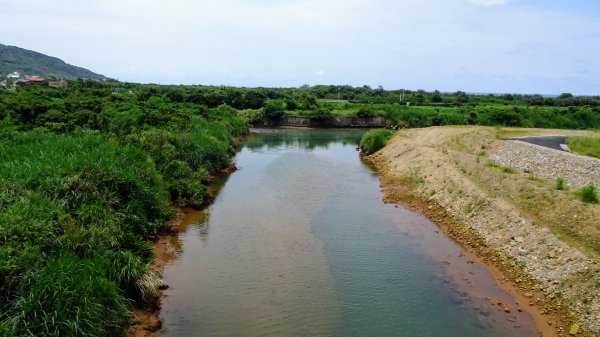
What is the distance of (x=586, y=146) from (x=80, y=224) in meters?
35.1

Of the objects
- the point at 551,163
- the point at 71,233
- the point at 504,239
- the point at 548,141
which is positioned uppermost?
the point at 548,141

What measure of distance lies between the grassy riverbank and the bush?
24357mm

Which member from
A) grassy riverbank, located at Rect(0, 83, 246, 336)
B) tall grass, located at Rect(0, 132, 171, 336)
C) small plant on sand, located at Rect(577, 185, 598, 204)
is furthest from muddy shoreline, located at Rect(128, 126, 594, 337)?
small plant on sand, located at Rect(577, 185, 598, 204)

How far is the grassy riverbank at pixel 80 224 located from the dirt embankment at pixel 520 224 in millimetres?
13349

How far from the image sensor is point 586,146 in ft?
112

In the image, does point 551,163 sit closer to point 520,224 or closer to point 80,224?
point 520,224

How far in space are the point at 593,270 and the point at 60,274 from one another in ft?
54.7

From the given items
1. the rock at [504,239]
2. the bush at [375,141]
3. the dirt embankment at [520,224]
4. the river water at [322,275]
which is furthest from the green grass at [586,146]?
the bush at [375,141]

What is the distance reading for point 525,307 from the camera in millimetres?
15578

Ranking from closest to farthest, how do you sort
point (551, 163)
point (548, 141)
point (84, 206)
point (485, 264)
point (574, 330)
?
point (574, 330)
point (84, 206)
point (485, 264)
point (551, 163)
point (548, 141)

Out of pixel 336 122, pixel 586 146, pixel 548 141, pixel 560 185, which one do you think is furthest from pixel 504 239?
pixel 336 122

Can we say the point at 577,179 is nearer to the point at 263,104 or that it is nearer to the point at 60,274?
the point at 60,274

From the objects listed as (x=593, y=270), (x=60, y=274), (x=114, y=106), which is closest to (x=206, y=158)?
(x=114, y=106)

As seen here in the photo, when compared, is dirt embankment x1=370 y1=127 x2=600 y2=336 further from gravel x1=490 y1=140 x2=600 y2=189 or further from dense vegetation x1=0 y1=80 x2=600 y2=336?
dense vegetation x1=0 y1=80 x2=600 y2=336
